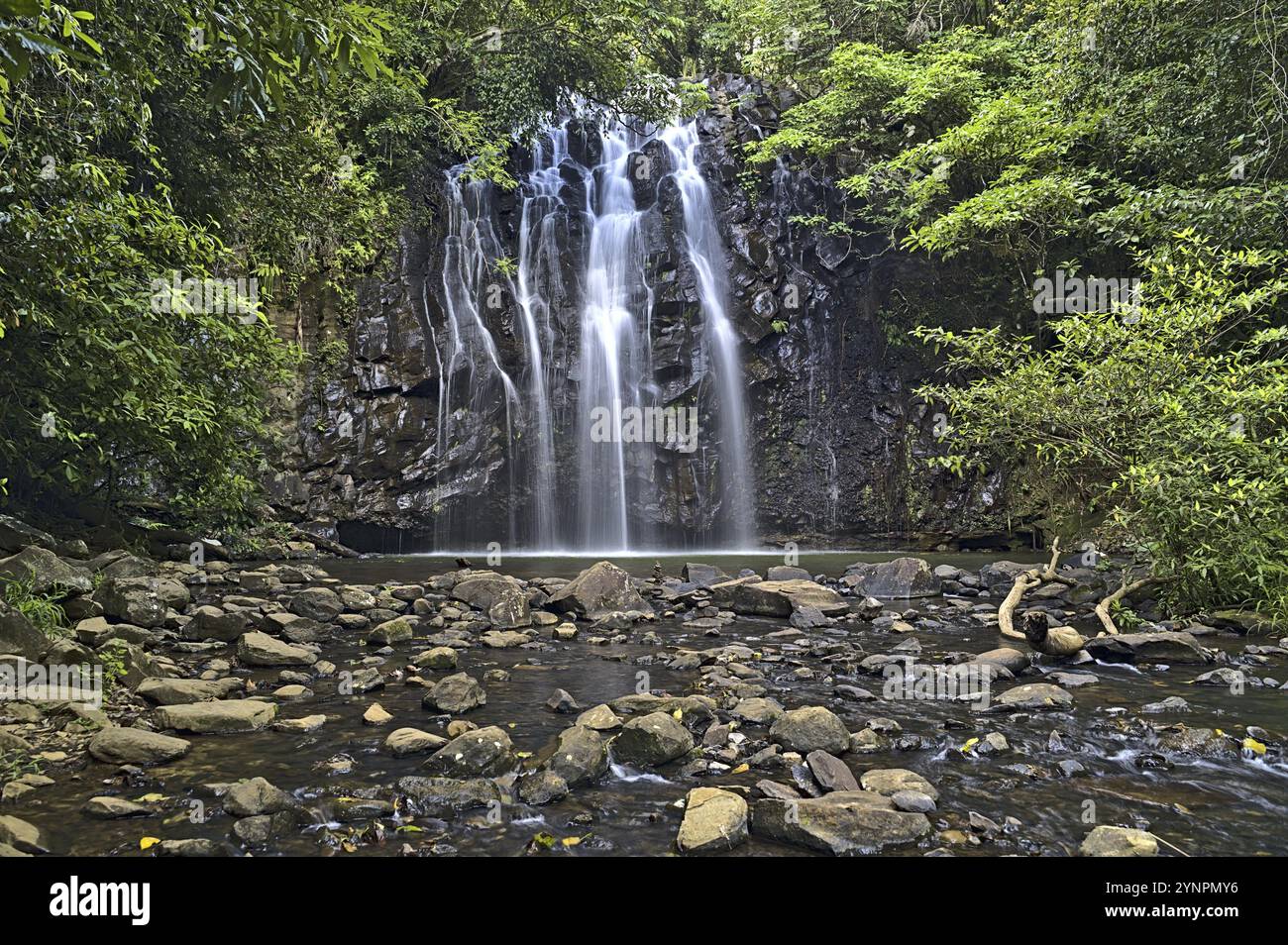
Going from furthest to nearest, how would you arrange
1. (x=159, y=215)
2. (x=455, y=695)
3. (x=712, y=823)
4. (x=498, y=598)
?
1. (x=498, y=598)
2. (x=159, y=215)
3. (x=455, y=695)
4. (x=712, y=823)

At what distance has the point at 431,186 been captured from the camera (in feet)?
65.4

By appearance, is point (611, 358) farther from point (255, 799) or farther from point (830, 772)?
point (255, 799)

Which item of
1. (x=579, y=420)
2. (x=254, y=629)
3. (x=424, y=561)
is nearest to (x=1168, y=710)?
(x=254, y=629)

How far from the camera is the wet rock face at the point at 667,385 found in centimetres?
1748

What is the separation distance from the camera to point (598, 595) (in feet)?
30.9

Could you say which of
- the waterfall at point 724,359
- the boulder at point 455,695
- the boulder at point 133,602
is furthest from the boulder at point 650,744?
the waterfall at point 724,359

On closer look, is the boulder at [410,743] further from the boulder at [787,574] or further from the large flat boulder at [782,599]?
the boulder at [787,574]

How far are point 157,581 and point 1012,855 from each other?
8978 millimetres

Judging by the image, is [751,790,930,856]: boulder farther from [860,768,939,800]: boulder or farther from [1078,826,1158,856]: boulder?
[1078,826,1158,856]: boulder

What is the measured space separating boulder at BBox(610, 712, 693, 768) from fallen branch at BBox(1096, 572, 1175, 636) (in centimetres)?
567

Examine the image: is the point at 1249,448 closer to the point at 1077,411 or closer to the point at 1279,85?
the point at 1077,411

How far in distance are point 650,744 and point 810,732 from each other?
1051 mm

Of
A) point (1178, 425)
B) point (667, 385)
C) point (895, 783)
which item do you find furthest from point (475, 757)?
point (667, 385)

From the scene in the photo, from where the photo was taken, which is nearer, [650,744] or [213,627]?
[650,744]
